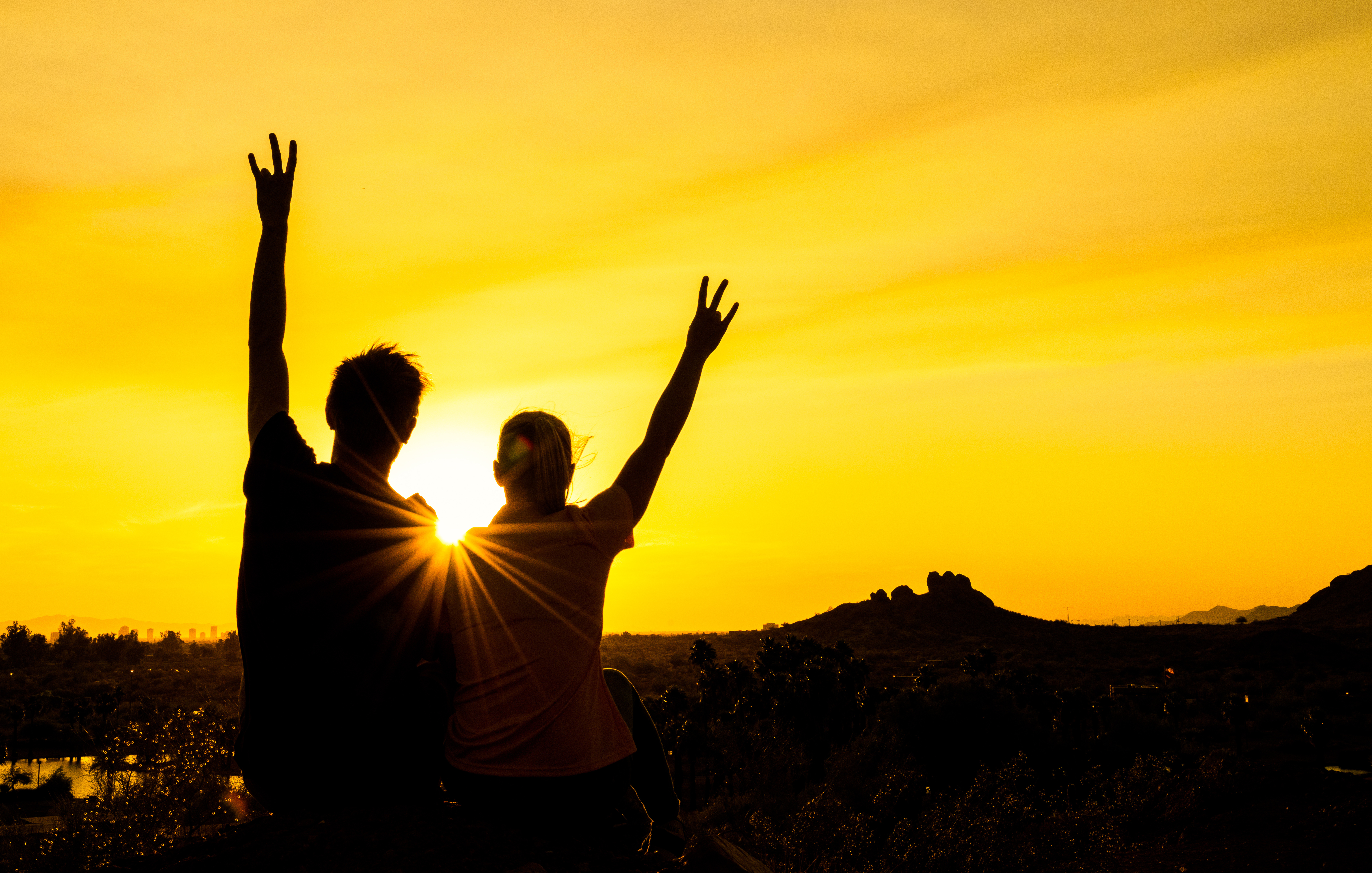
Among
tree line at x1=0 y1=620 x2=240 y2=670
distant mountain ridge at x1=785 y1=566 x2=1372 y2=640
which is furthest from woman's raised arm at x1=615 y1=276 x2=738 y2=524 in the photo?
distant mountain ridge at x1=785 y1=566 x2=1372 y2=640

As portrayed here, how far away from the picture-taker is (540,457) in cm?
367

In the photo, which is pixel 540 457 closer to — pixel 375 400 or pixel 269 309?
pixel 375 400

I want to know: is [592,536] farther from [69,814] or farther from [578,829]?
[69,814]

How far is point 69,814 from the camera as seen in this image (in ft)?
59.8

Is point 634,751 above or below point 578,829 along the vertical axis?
Result: above

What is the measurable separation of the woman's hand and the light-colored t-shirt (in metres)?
0.69

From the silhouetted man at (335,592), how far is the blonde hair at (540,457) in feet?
1.15

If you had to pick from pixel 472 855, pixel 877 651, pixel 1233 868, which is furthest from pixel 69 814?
pixel 877 651

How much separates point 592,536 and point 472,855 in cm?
121

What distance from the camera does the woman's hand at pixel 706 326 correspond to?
12.5 feet

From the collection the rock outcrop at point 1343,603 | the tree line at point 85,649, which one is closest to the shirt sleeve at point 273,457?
the tree line at point 85,649

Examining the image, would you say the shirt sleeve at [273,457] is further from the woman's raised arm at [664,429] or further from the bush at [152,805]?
the bush at [152,805]

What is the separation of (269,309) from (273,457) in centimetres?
67

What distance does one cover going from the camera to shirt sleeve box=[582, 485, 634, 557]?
135 inches
